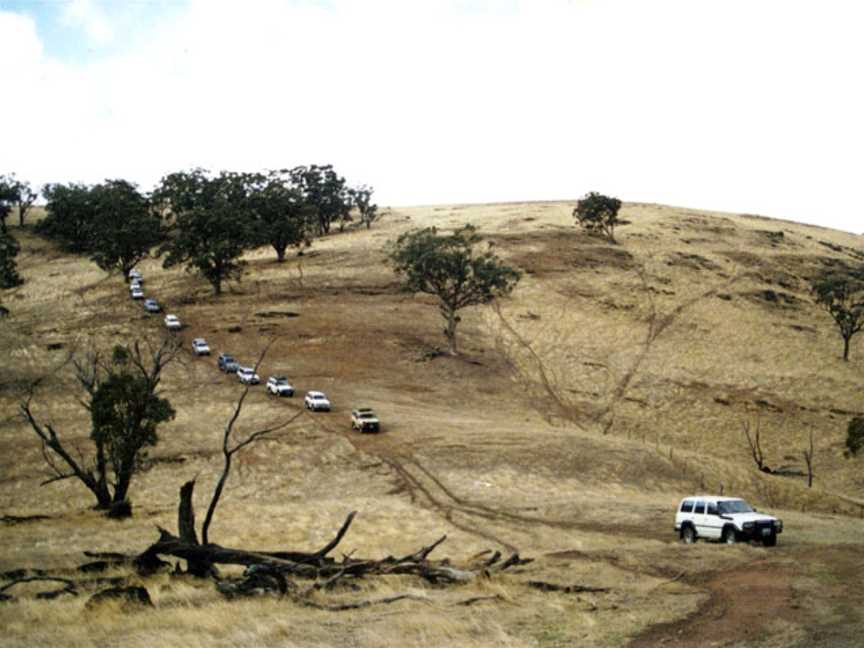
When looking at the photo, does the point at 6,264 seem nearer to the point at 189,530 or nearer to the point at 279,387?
the point at 279,387

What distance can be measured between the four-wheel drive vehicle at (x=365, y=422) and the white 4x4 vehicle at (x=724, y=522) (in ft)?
83.6

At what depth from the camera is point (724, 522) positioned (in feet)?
89.8

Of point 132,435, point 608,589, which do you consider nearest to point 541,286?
point 132,435

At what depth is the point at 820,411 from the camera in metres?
67.9

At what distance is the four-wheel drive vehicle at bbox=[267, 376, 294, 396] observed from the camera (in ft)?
195

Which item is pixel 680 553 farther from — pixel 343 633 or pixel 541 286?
pixel 541 286

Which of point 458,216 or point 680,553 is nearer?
point 680,553

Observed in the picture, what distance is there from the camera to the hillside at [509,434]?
15.8 meters

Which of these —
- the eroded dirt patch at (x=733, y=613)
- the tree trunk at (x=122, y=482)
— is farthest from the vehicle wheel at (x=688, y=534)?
the tree trunk at (x=122, y=482)

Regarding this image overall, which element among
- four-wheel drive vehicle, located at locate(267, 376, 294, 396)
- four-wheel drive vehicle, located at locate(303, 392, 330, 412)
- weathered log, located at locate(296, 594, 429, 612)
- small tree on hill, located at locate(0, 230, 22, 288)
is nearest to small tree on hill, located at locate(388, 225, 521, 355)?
four-wheel drive vehicle, located at locate(267, 376, 294, 396)

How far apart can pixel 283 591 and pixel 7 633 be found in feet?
16.6

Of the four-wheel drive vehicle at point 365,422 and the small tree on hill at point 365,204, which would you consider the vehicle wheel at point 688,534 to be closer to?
the four-wheel drive vehicle at point 365,422

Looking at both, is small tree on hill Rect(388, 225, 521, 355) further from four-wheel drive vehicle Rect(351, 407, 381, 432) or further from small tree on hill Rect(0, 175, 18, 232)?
small tree on hill Rect(0, 175, 18, 232)

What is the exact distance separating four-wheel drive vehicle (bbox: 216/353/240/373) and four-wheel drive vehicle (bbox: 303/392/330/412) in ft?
34.7
